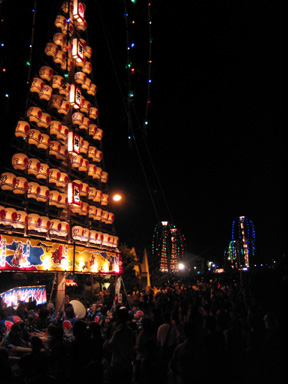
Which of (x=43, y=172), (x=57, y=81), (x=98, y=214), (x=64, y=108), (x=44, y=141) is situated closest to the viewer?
(x=43, y=172)

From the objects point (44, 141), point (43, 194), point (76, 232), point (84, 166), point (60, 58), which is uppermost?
point (60, 58)

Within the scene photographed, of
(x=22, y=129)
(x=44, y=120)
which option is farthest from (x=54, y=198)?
(x=44, y=120)

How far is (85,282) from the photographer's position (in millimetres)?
25297

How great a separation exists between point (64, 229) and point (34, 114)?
6.19 metres

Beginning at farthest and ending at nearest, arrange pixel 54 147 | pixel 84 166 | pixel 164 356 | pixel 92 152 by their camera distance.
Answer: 1. pixel 92 152
2. pixel 84 166
3. pixel 54 147
4. pixel 164 356

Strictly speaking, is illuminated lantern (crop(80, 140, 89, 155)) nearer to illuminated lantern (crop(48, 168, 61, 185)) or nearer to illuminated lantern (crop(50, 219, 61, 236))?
illuminated lantern (crop(48, 168, 61, 185))

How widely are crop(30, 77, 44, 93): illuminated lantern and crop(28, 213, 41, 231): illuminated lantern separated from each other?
7169mm

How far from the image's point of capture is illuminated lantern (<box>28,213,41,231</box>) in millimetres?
14648

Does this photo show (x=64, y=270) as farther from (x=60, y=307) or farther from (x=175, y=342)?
(x=175, y=342)

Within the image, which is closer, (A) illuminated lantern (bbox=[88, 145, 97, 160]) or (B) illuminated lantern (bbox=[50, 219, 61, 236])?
(B) illuminated lantern (bbox=[50, 219, 61, 236])

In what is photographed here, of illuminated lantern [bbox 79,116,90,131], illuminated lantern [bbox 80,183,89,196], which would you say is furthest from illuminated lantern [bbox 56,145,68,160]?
illuminated lantern [bbox 79,116,90,131]

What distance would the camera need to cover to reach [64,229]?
669 inches

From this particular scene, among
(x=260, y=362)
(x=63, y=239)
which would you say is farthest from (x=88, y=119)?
(x=260, y=362)

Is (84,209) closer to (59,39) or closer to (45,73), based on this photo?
(45,73)
